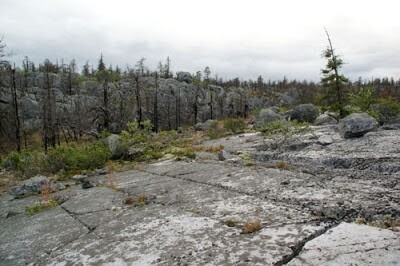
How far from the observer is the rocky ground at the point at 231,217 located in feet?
18.0

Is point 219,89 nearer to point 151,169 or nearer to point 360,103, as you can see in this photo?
point 360,103

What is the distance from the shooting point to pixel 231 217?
7262 mm

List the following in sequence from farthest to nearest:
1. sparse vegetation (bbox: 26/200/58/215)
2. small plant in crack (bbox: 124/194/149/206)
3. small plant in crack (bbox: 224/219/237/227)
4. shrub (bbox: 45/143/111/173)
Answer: shrub (bbox: 45/143/111/173) < sparse vegetation (bbox: 26/200/58/215) < small plant in crack (bbox: 124/194/149/206) < small plant in crack (bbox: 224/219/237/227)

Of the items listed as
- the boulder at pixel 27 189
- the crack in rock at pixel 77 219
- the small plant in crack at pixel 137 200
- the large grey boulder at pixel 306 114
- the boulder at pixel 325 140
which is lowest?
the boulder at pixel 27 189

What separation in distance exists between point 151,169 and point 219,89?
100 metres

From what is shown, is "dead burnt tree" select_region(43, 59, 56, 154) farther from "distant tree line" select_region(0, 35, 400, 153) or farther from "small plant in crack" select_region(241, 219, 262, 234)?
"small plant in crack" select_region(241, 219, 262, 234)

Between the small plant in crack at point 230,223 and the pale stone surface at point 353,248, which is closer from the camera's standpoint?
the pale stone surface at point 353,248

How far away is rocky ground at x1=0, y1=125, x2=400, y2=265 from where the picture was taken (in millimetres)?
5496

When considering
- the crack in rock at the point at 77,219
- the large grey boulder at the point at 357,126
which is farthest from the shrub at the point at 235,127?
the crack in rock at the point at 77,219

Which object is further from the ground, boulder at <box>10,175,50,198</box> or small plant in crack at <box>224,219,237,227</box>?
small plant in crack at <box>224,219,237,227</box>

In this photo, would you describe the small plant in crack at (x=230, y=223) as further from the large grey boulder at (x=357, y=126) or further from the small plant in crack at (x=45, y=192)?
the large grey boulder at (x=357, y=126)

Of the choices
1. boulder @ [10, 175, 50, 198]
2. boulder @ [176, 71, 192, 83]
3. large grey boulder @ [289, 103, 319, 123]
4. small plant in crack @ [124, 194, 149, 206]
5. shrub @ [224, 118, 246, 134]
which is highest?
boulder @ [176, 71, 192, 83]

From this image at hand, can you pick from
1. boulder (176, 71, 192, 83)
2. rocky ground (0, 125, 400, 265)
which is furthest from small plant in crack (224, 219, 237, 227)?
boulder (176, 71, 192, 83)

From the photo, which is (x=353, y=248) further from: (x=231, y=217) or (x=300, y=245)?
(x=231, y=217)
